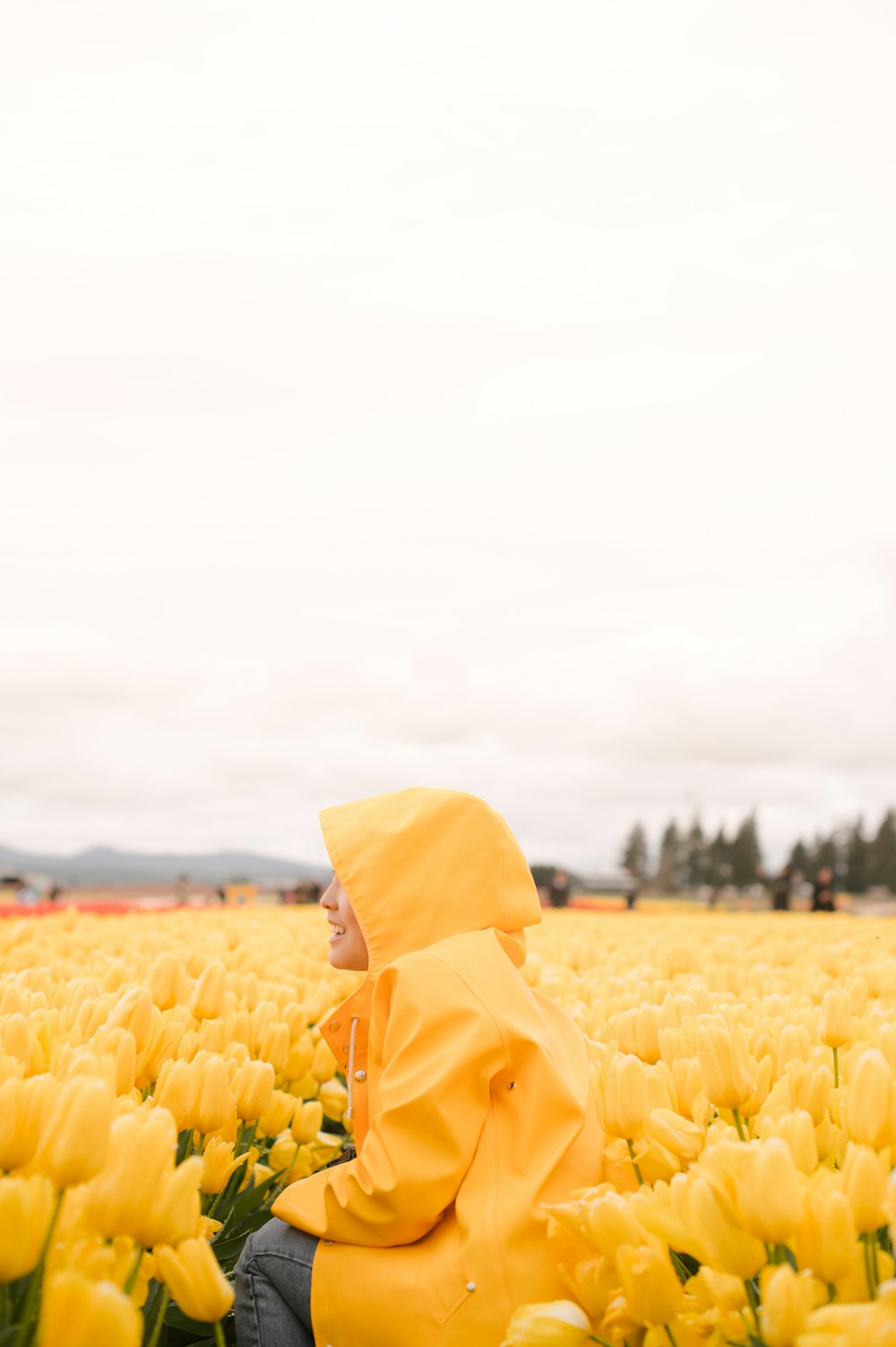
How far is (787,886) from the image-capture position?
70.6ft

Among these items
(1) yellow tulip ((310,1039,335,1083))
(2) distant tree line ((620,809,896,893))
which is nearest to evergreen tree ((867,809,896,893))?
(2) distant tree line ((620,809,896,893))

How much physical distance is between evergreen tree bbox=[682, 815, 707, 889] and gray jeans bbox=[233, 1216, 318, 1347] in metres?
99.4

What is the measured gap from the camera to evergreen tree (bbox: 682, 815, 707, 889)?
9850cm

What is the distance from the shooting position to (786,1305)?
4.63 ft

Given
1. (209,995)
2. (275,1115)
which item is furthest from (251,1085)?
(209,995)

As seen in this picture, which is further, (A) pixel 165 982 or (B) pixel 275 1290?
(A) pixel 165 982

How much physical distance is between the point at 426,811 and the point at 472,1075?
27.4 inches

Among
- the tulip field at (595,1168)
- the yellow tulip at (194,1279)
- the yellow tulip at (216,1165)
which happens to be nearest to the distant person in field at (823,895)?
the tulip field at (595,1168)

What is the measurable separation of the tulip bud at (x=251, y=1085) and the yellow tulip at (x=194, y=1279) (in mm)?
871

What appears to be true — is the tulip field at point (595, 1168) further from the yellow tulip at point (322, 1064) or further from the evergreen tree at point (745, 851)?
the evergreen tree at point (745, 851)

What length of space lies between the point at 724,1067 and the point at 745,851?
10089cm

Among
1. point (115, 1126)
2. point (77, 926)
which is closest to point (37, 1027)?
point (115, 1126)

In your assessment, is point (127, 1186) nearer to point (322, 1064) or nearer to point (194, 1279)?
point (194, 1279)

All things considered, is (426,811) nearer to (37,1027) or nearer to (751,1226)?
(37,1027)
